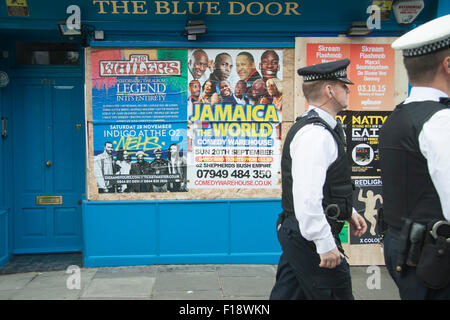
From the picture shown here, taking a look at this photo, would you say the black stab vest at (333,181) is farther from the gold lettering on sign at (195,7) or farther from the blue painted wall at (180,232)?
the gold lettering on sign at (195,7)

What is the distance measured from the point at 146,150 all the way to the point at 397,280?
A: 404 centimetres

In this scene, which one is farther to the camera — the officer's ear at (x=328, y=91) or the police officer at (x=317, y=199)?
the officer's ear at (x=328, y=91)

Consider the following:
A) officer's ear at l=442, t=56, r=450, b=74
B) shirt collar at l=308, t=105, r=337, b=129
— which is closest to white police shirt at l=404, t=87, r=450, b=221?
officer's ear at l=442, t=56, r=450, b=74

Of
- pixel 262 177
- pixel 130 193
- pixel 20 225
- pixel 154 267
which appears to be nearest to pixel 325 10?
pixel 262 177

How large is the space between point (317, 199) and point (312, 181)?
11 cm

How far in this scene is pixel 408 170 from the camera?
2.35 meters

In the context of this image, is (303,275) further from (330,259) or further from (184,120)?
(184,120)

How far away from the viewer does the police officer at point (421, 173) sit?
219 cm

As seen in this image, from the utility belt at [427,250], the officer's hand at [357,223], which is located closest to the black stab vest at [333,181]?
the officer's hand at [357,223]

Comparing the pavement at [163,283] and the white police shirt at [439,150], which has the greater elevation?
the white police shirt at [439,150]

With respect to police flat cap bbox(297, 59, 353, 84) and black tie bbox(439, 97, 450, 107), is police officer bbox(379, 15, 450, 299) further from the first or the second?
police flat cap bbox(297, 59, 353, 84)

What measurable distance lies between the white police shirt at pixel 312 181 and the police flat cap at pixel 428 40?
68cm

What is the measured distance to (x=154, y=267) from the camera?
19.3ft

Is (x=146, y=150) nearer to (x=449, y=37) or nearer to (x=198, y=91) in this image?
(x=198, y=91)
